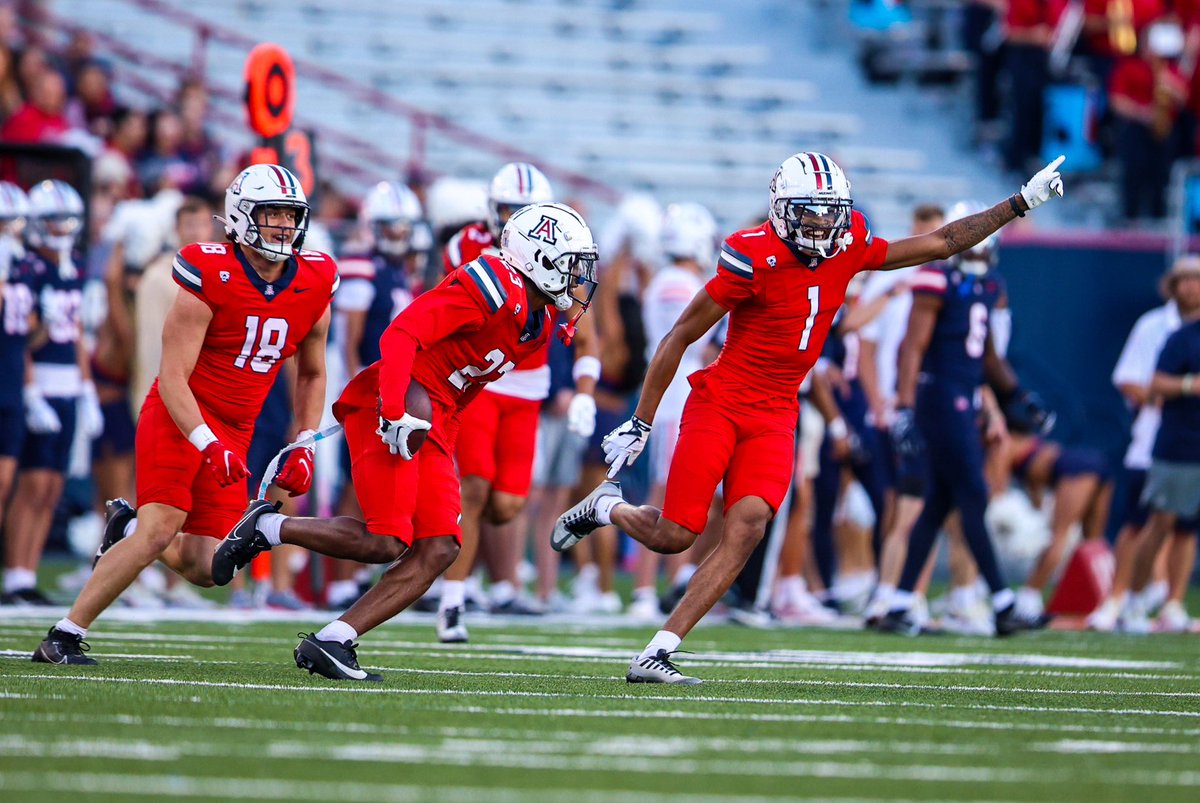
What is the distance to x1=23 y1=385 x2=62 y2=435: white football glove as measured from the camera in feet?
35.1

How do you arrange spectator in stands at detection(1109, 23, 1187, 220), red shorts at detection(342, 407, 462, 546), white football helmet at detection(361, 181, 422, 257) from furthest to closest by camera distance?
spectator in stands at detection(1109, 23, 1187, 220)
white football helmet at detection(361, 181, 422, 257)
red shorts at detection(342, 407, 462, 546)

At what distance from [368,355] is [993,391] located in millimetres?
3406

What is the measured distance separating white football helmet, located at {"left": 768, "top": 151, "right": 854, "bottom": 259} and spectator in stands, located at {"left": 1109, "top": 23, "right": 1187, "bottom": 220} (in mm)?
11376

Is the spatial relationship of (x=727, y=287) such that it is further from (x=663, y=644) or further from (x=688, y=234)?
(x=688, y=234)

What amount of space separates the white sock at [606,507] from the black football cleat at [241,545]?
1.26m

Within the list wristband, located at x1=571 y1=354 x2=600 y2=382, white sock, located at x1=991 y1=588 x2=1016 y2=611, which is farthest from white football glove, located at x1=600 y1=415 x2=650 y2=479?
white sock, located at x1=991 y1=588 x2=1016 y2=611

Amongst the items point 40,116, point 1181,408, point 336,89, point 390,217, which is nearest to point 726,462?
point 390,217

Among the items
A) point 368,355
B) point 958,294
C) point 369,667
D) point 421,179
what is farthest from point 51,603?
point 421,179

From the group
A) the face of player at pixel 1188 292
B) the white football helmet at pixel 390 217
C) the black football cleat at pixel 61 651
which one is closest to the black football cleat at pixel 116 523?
the black football cleat at pixel 61 651

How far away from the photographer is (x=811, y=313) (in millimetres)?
7289

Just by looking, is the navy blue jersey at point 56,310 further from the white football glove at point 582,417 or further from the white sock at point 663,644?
the white sock at point 663,644

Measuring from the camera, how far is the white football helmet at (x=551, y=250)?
22.5ft

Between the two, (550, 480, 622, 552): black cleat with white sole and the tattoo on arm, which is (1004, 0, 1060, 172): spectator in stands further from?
(550, 480, 622, 552): black cleat with white sole

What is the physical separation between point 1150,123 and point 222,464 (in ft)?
43.2
